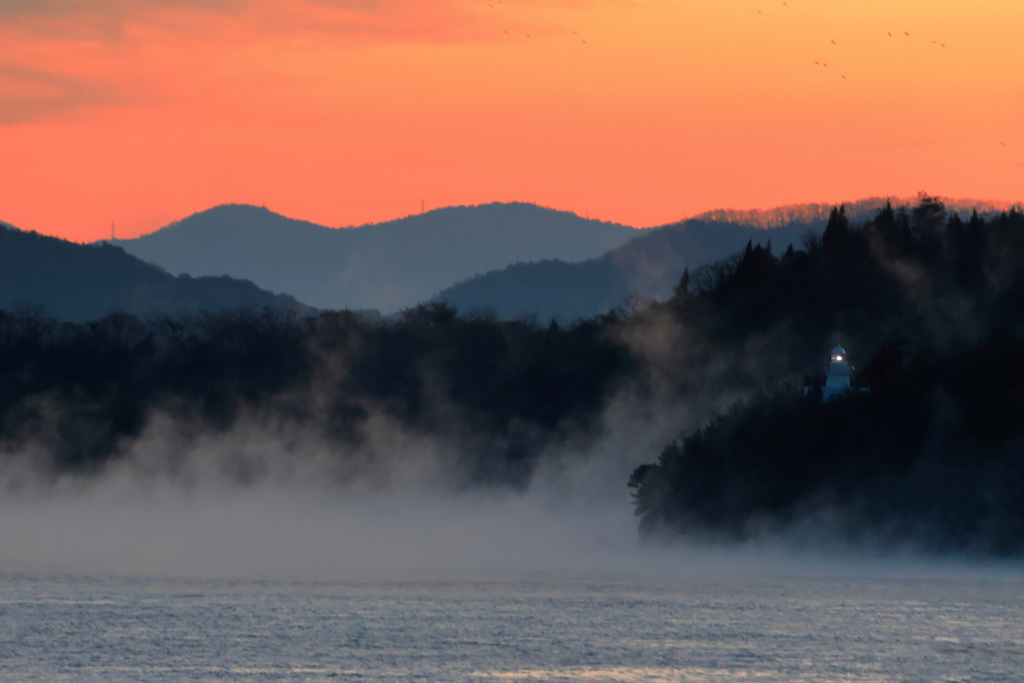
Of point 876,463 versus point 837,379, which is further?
point 837,379

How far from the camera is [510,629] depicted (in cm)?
6856

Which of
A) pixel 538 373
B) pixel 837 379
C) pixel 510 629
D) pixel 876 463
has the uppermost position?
pixel 538 373

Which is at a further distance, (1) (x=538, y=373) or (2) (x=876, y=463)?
(1) (x=538, y=373)

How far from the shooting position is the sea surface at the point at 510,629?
2256 inches

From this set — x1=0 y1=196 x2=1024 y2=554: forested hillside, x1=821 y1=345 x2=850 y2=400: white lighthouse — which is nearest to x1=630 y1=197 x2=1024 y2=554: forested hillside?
x1=0 y1=196 x2=1024 y2=554: forested hillside

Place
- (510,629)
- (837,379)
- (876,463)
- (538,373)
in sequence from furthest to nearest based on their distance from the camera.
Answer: (538,373), (837,379), (876,463), (510,629)

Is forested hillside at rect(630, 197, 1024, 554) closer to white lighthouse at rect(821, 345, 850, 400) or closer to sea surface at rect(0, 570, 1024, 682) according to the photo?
white lighthouse at rect(821, 345, 850, 400)

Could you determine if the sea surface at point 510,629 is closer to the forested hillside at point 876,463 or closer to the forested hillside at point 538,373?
the forested hillside at point 876,463

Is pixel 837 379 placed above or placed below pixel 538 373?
below

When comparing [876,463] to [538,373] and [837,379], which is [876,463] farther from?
[538,373]

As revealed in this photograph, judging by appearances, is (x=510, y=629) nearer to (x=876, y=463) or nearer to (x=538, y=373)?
(x=876, y=463)

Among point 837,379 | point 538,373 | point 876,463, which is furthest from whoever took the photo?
point 538,373

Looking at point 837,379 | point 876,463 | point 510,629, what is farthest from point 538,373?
point 510,629

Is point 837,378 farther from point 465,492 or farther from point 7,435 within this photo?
point 7,435
